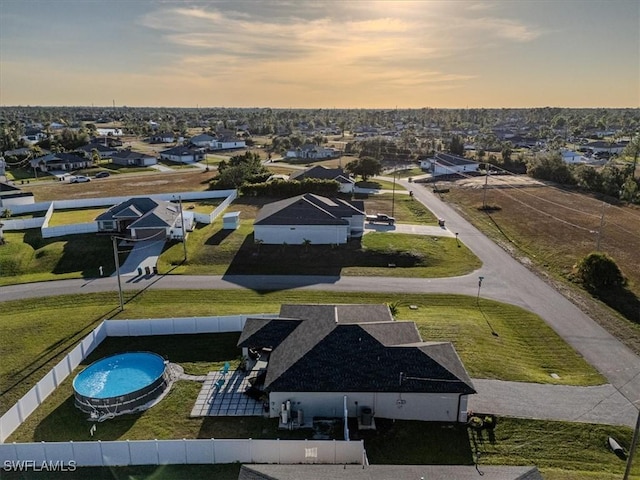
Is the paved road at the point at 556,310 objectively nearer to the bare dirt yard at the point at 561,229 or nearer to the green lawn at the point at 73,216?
the bare dirt yard at the point at 561,229

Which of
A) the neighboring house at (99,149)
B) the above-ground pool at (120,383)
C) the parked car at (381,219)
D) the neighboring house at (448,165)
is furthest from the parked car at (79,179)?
the neighboring house at (448,165)

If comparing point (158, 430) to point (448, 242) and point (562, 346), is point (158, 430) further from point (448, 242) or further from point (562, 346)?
point (448, 242)

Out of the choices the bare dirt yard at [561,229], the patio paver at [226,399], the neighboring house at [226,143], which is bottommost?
the patio paver at [226,399]

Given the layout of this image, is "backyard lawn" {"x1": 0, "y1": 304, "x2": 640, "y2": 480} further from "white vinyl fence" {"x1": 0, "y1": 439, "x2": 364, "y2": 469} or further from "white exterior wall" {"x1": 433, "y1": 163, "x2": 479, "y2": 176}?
"white exterior wall" {"x1": 433, "y1": 163, "x2": 479, "y2": 176}

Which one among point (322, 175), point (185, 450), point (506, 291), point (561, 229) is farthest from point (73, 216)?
point (561, 229)

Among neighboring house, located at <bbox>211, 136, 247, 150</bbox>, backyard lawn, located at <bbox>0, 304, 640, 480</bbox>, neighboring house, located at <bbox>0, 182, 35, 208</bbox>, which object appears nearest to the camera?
backyard lawn, located at <bbox>0, 304, 640, 480</bbox>

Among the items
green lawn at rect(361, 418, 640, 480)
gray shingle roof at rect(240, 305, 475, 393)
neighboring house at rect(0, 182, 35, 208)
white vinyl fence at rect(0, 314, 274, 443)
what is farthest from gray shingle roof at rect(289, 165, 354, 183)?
green lawn at rect(361, 418, 640, 480)

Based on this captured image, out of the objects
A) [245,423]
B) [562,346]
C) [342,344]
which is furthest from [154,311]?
[562,346]
